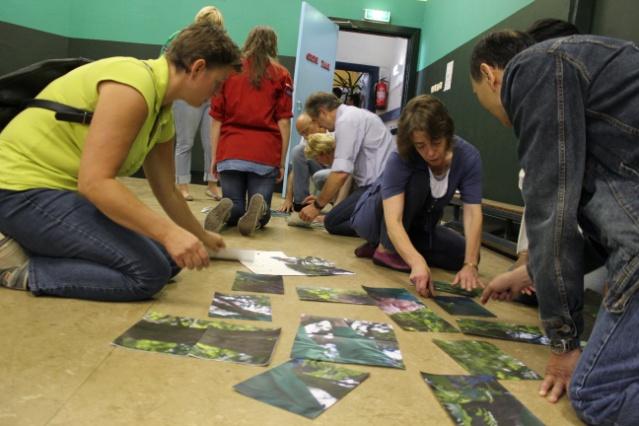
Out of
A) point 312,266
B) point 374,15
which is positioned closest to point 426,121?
point 312,266

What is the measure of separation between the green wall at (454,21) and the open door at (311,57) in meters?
1.00

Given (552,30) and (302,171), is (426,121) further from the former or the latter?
(302,171)

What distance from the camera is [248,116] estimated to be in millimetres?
2928

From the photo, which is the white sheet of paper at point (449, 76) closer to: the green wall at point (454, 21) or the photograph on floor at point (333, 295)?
the green wall at point (454, 21)

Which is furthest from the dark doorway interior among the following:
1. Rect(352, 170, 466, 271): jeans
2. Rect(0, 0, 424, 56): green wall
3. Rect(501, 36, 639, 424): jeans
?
Rect(501, 36, 639, 424): jeans

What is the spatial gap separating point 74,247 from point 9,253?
0.19 m

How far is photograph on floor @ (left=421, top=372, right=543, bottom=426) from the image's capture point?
3.14 ft

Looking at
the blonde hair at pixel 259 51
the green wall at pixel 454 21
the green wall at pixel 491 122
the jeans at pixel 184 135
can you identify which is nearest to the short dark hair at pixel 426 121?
the blonde hair at pixel 259 51

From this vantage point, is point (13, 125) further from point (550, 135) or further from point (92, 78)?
point (550, 135)

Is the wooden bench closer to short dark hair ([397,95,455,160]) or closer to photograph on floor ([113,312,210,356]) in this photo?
short dark hair ([397,95,455,160])

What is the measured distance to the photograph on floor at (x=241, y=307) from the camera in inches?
55.5

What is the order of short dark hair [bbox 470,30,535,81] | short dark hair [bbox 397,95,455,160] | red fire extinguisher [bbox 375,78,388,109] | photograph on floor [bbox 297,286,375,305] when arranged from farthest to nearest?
red fire extinguisher [bbox 375,78,388,109] < short dark hair [bbox 397,95,455,160] < photograph on floor [bbox 297,286,375,305] < short dark hair [bbox 470,30,535,81]

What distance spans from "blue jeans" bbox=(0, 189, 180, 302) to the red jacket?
1.56m

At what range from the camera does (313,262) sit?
2236mm
